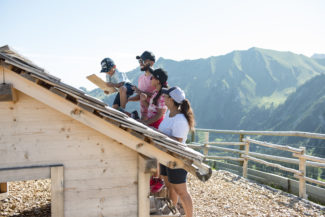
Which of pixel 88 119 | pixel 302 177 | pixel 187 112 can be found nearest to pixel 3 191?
pixel 88 119

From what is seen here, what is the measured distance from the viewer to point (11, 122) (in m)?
2.88

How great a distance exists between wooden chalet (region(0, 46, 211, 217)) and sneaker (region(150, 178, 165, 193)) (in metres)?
1.00

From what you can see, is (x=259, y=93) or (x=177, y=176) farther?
(x=259, y=93)

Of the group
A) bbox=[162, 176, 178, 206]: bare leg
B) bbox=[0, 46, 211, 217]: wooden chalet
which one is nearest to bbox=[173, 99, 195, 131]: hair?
bbox=[0, 46, 211, 217]: wooden chalet

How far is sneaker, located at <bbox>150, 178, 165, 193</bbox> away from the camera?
427 centimetres

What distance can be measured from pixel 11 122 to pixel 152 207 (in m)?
2.13

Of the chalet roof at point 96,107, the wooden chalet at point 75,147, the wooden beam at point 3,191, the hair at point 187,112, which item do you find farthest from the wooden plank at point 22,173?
the wooden beam at point 3,191

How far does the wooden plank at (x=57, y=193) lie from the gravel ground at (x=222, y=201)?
254 cm

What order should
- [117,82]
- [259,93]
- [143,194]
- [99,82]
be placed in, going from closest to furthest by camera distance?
[143,194], [99,82], [117,82], [259,93]

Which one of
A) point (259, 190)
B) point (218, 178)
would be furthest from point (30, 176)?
point (218, 178)

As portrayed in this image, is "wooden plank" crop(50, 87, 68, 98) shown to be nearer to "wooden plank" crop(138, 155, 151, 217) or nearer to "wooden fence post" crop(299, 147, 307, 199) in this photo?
"wooden plank" crop(138, 155, 151, 217)

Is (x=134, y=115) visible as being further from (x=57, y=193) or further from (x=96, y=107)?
(x=57, y=193)

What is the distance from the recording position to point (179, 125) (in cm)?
348

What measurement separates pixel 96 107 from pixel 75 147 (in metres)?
0.65
